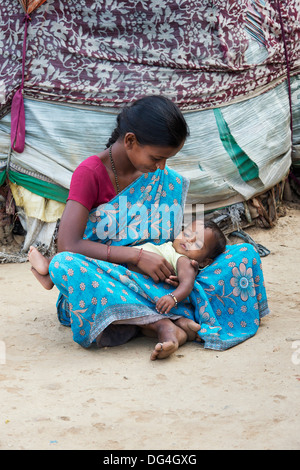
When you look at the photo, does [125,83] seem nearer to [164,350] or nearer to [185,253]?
[185,253]

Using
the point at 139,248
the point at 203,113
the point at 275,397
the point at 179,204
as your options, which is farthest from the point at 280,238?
the point at 275,397

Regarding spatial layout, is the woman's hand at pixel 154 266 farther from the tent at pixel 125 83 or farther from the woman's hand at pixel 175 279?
the tent at pixel 125 83

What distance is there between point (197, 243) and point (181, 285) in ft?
0.86

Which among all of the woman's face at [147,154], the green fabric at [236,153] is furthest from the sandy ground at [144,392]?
the green fabric at [236,153]

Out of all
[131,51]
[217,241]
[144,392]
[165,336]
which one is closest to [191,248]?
[217,241]

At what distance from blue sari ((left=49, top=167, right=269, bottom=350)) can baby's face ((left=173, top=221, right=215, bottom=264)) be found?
9 cm

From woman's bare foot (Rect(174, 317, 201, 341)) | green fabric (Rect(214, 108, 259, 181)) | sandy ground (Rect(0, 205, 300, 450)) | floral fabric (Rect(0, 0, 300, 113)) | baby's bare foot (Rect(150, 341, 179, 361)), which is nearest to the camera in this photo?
sandy ground (Rect(0, 205, 300, 450))

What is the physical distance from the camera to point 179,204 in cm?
340

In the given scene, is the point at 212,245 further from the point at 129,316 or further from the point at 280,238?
the point at 280,238

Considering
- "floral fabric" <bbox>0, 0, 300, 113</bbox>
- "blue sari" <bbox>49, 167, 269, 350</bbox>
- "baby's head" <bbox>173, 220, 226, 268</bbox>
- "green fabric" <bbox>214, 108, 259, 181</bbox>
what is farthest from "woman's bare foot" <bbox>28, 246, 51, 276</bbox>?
"green fabric" <bbox>214, 108, 259, 181</bbox>

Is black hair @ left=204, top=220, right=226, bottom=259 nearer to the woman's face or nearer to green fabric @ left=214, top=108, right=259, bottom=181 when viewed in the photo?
the woman's face

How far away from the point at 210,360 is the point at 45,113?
2.50 metres

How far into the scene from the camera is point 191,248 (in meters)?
3.19

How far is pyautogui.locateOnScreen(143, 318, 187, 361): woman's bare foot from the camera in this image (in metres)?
2.80
